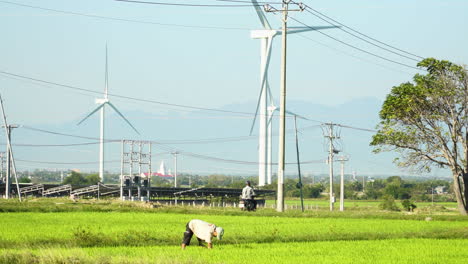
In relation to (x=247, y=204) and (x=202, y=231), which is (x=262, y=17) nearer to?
(x=247, y=204)

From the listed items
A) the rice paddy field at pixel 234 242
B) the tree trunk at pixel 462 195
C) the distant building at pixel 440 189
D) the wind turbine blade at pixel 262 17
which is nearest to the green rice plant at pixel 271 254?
the rice paddy field at pixel 234 242

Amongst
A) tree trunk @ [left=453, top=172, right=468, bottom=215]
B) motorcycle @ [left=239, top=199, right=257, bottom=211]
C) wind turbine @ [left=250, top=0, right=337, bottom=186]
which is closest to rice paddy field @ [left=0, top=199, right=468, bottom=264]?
motorcycle @ [left=239, top=199, right=257, bottom=211]

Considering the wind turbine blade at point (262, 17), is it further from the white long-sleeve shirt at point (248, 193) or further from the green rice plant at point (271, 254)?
the green rice plant at point (271, 254)

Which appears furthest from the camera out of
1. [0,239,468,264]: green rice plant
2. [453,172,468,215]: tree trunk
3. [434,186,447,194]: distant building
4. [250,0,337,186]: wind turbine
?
[434,186,447,194]: distant building

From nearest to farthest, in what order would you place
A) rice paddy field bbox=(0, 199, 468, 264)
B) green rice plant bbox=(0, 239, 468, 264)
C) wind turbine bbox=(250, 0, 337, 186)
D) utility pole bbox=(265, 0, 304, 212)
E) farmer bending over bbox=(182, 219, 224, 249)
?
green rice plant bbox=(0, 239, 468, 264), rice paddy field bbox=(0, 199, 468, 264), farmer bending over bbox=(182, 219, 224, 249), utility pole bbox=(265, 0, 304, 212), wind turbine bbox=(250, 0, 337, 186)

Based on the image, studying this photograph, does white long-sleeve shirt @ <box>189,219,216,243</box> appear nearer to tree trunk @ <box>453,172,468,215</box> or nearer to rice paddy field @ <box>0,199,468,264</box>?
rice paddy field @ <box>0,199,468,264</box>

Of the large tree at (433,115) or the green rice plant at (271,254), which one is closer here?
the green rice plant at (271,254)

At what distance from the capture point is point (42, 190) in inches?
3083

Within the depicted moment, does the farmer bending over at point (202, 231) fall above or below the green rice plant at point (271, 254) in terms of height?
above

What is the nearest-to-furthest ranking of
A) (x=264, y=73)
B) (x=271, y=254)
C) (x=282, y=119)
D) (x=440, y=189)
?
(x=271, y=254) → (x=282, y=119) → (x=264, y=73) → (x=440, y=189)

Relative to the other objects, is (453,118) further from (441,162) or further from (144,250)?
(144,250)

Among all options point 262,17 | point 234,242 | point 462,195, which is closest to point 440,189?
point 262,17

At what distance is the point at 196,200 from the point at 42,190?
53.6ft

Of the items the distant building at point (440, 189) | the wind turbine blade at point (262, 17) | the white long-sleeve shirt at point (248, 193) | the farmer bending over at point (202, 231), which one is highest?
the wind turbine blade at point (262, 17)
